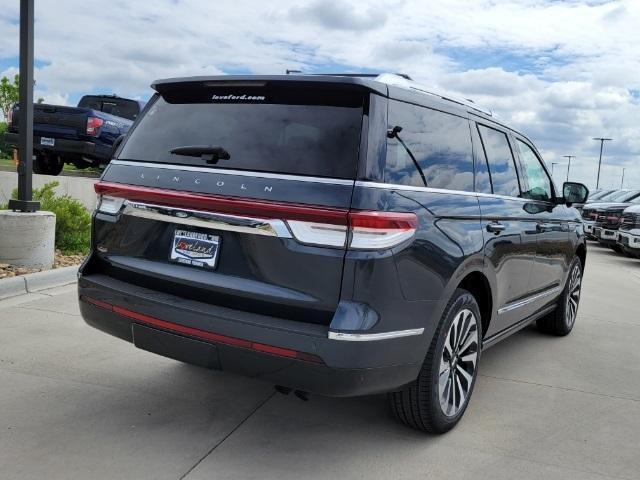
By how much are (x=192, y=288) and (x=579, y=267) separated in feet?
15.0

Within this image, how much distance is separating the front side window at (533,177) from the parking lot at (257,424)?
4.47 feet

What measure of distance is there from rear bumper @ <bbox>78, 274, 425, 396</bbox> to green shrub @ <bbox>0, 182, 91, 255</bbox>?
529 cm

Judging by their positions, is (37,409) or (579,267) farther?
(579,267)

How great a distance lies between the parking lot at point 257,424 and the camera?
3100 millimetres

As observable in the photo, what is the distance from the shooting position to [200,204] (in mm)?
3012

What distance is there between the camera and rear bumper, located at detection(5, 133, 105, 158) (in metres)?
10.6

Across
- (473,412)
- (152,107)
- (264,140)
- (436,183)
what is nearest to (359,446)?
(473,412)

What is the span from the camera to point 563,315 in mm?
5996

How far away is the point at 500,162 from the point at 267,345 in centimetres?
230

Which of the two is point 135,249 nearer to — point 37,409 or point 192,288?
point 192,288

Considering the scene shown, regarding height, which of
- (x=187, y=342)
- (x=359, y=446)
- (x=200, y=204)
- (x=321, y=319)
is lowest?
(x=359, y=446)

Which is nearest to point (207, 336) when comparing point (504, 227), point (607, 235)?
point (504, 227)

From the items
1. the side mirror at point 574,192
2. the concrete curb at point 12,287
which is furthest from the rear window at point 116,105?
the side mirror at point 574,192

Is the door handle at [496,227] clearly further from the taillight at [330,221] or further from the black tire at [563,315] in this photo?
the black tire at [563,315]
